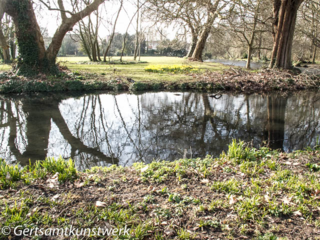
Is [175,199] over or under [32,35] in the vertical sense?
under

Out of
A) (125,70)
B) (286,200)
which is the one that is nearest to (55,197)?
(286,200)

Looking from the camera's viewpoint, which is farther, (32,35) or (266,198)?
(32,35)

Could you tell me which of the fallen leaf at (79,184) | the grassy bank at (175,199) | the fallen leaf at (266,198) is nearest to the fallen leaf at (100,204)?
the grassy bank at (175,199)

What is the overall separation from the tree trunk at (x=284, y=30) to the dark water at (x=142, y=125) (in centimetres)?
693

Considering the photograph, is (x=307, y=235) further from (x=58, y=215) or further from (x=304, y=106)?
(x=304, y=106)

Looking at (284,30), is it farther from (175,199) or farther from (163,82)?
(175,199)

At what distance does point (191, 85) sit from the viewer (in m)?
14.8

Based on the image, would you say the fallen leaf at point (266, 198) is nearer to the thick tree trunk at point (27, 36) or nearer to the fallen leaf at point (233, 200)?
the fallen leaf at point (233, 200)

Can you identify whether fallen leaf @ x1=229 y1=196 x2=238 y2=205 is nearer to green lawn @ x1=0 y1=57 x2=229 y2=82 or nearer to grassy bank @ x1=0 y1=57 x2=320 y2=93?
grassy bank @ x1=0 y1=57 x2=320 y2=93

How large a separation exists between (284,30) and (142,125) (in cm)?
1535

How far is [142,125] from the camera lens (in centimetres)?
796

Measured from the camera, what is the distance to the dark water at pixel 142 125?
→ 19.1 feet

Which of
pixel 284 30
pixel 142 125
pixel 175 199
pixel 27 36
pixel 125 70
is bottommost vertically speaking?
pixel 175 199

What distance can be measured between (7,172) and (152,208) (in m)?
2.39
